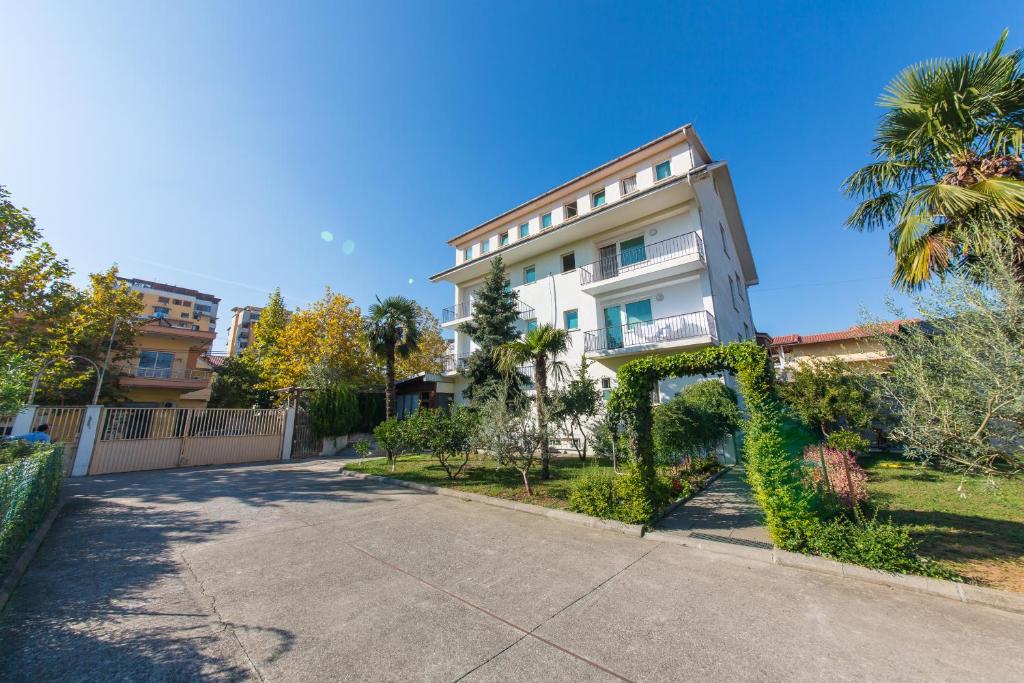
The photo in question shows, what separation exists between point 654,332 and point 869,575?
11.7 meters

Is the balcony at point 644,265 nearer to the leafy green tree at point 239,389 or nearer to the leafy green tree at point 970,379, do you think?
the leafy green tree at point 970,379

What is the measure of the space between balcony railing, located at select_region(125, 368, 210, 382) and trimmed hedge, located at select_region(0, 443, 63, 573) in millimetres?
24693

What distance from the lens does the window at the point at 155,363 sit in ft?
87.2

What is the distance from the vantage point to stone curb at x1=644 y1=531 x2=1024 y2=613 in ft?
12.6

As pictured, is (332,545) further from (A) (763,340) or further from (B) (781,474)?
(A) (763,340)

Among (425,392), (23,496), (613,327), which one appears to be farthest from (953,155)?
(425,392)

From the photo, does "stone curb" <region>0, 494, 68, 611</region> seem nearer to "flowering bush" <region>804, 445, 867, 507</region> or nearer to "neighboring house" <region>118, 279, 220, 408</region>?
"flowering bush" <region>804, 445, 867, 507</region>

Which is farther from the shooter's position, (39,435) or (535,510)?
(39,435)

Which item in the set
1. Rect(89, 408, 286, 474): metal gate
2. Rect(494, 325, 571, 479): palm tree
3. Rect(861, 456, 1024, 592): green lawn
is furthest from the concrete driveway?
Rect(89, 408, 286, 474): metal gate

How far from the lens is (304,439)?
726 inches

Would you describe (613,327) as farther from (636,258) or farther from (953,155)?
(953,155)

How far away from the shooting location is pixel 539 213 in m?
21.0

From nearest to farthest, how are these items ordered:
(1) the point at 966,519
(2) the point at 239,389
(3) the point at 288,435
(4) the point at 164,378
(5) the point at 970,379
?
(5) the point at 970,379, (1) the point at 966,519, (3) the point at 288,435, (4) the point at 164,378, (2) the point at 239,389

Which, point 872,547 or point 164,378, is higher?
point 164,378
